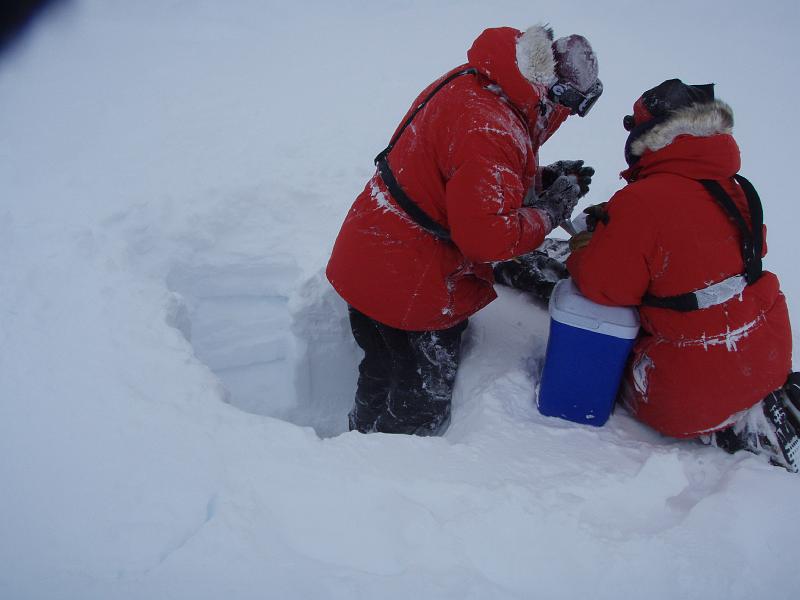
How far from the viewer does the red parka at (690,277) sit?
74.4 inches

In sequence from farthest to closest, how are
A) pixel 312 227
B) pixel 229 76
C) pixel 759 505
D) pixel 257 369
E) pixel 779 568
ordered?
1. pixel 229 76
2. pixel 312 227
3. pixel 257 369
4. pixel 759 505
5. pixel 779 568

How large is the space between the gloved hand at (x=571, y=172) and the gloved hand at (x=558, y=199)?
0.33 feet

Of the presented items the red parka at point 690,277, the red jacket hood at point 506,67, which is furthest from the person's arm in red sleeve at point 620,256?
the red jacket hood at point 506,67

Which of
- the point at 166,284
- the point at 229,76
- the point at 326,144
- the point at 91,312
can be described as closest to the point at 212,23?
the point at 229,76

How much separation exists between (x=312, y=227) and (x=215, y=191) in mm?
644

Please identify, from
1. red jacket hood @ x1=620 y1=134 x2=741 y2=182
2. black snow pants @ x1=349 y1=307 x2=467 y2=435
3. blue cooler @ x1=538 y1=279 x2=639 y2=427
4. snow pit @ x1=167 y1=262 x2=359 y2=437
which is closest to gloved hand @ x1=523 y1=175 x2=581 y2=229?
blue cooler @ x1=538 y1=279 x2=639 y2=427

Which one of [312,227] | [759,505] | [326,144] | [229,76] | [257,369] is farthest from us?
[229,76]

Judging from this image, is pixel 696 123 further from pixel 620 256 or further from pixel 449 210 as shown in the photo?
pixel 449 210

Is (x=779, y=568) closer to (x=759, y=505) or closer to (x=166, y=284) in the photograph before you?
(x=759, y=505)

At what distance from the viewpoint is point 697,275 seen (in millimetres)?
1926

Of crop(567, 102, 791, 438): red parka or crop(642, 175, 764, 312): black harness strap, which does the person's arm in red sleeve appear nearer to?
crop(567, 102, 791, 438): red parka

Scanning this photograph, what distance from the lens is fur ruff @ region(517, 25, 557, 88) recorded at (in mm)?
1873

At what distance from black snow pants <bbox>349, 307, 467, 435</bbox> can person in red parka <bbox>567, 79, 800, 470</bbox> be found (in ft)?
2.27

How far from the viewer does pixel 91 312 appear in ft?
7.70
